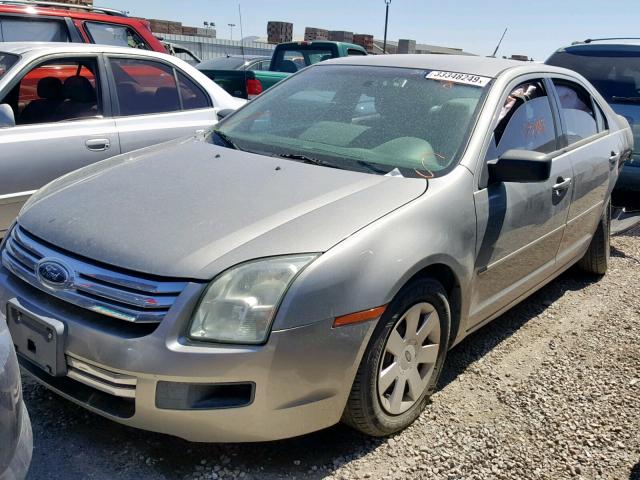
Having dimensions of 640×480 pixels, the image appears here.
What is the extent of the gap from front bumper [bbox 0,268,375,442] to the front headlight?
0.04 metres

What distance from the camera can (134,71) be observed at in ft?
15.9

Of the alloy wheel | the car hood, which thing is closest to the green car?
the car hood

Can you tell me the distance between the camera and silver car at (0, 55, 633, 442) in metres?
2.17

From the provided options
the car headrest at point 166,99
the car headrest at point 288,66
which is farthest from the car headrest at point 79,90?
the car headrest at point 288,66

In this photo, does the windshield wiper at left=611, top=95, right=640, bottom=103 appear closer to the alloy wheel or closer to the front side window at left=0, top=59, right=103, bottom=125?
the alloy wheel

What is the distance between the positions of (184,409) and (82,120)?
9.69 feet

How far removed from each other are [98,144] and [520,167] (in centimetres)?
293

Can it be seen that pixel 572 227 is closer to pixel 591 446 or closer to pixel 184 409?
pixel 591 446

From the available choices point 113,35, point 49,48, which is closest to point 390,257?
point 49,48

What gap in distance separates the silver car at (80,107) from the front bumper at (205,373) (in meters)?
2.01

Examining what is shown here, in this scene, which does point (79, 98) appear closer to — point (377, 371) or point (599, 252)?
point (377, 371)

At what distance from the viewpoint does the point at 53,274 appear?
2.34m

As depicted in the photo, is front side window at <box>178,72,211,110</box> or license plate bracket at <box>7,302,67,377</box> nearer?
license plate bracket at <box>7,302,67,377</box>

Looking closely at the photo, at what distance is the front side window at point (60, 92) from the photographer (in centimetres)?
442
